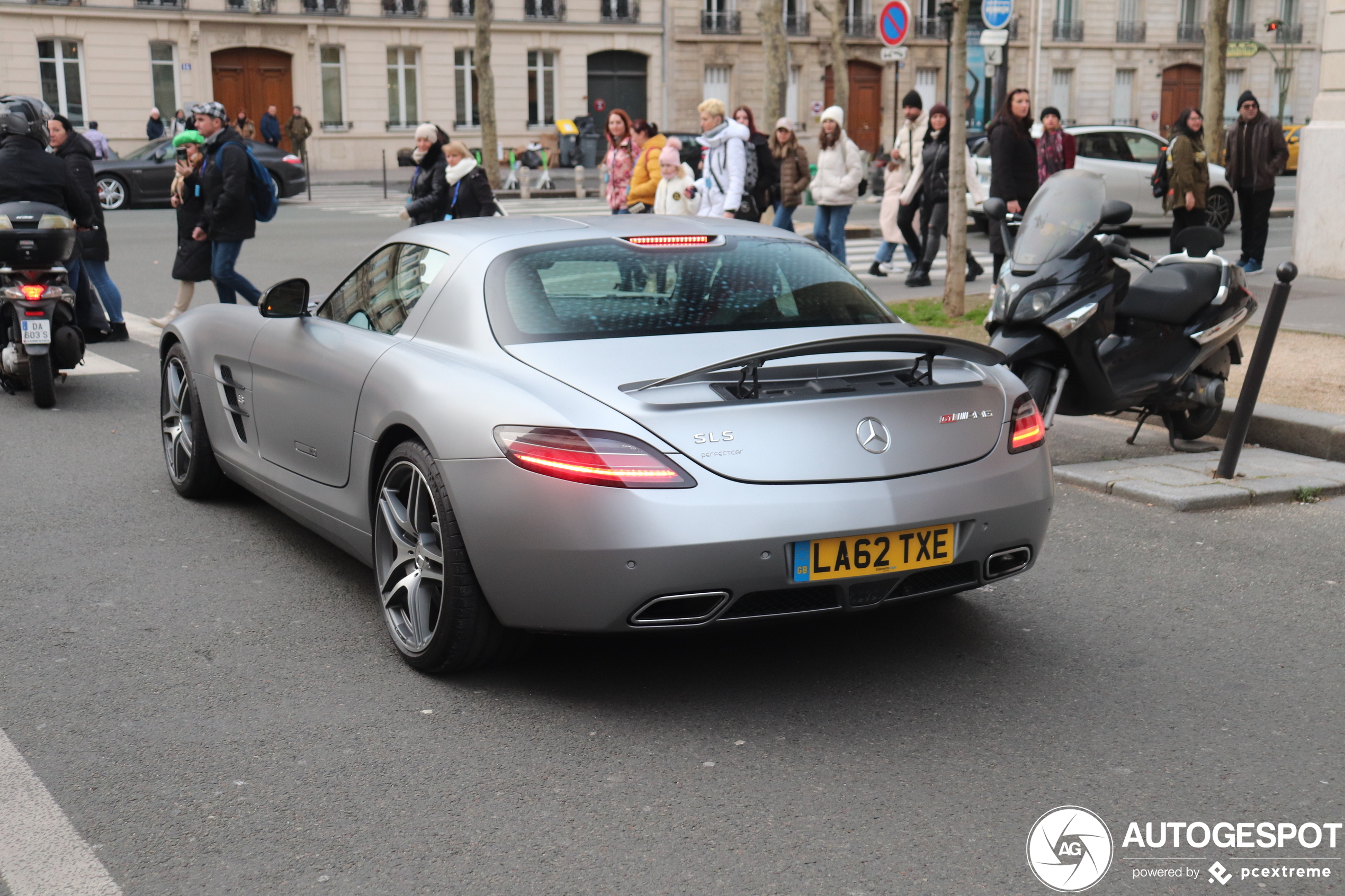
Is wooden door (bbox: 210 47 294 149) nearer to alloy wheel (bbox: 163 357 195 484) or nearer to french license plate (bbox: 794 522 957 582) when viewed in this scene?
alloy wheel (bbox: 163 357 195 484)

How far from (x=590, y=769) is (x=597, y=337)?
52.1 inches

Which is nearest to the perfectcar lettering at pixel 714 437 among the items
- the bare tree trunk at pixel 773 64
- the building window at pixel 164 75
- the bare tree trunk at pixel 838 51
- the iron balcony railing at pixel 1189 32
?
the bare tree trunk at pixel 773 64

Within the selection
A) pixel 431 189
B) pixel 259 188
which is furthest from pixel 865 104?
→ pixel 259 188

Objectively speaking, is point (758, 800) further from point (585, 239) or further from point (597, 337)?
point (585, 239)

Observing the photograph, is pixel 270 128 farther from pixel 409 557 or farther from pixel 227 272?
pixel 409 557

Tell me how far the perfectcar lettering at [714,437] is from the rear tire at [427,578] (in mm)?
730

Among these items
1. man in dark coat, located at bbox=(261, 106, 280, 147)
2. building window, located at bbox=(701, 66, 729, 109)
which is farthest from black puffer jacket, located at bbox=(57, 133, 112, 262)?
building window, located at bbox=(701, 66, 729, 109)

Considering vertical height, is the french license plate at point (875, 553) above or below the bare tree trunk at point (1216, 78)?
below

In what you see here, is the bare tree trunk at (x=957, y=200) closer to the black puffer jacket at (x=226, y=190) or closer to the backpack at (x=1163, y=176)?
the backpack at (x=1163, y=176)

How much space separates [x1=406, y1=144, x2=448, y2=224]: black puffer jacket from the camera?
12125 millimetres

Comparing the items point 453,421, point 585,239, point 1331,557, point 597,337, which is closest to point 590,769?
point 453,421

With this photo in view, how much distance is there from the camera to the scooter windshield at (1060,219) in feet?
22.5

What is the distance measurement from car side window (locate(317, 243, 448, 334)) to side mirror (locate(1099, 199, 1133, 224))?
325cm

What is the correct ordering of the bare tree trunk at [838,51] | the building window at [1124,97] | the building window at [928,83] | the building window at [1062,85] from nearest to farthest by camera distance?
the bare tree trunk at [838,51] → the building window at [928,83] → the building window at [1062,85] → the building window at [1124,97]
